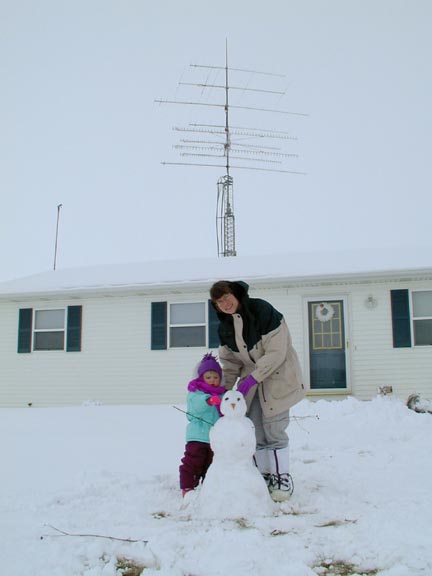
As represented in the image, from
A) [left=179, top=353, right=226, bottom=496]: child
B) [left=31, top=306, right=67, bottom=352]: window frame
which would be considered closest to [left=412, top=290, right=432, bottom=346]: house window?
[left=31, top=306, right=67, bottom=352]: window frame

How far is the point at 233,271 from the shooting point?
11.8 metres

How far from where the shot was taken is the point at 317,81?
15.1 meters

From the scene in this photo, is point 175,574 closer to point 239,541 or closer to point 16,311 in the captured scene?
point 239,541

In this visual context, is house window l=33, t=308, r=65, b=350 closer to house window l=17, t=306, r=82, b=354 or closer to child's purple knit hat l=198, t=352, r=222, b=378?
house window l=17, t=306, r=82, b=354

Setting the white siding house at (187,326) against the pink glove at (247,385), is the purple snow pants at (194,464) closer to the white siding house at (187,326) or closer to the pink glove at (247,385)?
the pink glove at (247,385)

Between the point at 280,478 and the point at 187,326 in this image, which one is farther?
the point at 187,326

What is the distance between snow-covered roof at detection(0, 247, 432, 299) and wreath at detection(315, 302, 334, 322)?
0.56 metres

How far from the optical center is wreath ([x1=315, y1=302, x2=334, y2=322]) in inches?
426

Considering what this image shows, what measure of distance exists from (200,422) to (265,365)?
66 centimetres

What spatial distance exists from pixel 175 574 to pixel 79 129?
14.4 meters

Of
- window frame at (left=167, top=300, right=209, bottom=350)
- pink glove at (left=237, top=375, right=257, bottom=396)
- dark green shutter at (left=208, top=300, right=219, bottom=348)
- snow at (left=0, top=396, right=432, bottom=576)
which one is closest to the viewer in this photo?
snow at (left=0, top=396, right=432, bottom=576)

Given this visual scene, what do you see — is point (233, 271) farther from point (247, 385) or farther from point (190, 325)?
point (247, 385)

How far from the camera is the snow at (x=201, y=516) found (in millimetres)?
2613

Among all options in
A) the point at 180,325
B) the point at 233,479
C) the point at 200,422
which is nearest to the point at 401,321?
the point at 180,325
